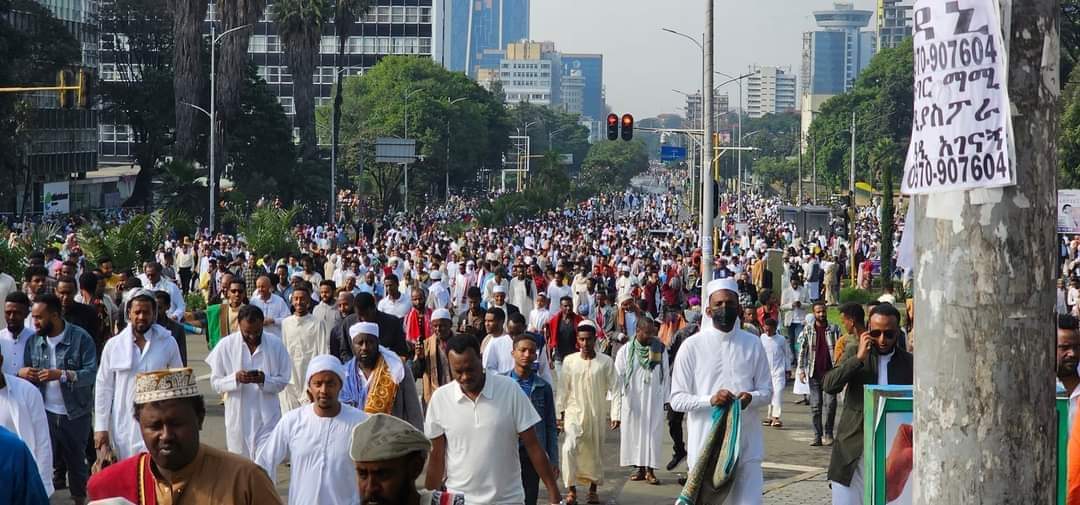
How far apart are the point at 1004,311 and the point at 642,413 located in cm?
973

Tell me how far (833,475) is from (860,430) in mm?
288

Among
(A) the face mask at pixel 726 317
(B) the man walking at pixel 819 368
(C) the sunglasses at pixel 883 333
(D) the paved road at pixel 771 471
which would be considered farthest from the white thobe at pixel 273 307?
(C) the sunglasses at pixel 883 333

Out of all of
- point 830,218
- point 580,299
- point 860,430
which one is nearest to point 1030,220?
point 860,430

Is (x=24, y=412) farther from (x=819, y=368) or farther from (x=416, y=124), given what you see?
(x=416, y=124)

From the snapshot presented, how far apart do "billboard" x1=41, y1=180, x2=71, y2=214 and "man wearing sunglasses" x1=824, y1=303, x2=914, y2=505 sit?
52.4 m

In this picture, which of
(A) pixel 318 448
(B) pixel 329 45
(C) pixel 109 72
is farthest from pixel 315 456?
(B) pixel 329 45

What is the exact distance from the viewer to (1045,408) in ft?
12.1

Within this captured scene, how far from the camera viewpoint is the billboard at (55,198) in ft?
194

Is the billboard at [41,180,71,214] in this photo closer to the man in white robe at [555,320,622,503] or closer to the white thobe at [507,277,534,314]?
the white thobe at [507,277,534,314]

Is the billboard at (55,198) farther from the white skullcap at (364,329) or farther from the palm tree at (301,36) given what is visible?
the white skullcap at (364,329)

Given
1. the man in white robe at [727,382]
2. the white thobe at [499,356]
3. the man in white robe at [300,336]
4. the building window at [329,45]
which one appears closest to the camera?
the man in white robe at [727,382]

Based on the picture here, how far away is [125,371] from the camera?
10000 mm

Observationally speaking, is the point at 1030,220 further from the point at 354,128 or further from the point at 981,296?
the point at 354,128

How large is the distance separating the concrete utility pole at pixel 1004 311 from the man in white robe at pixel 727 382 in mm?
5433
